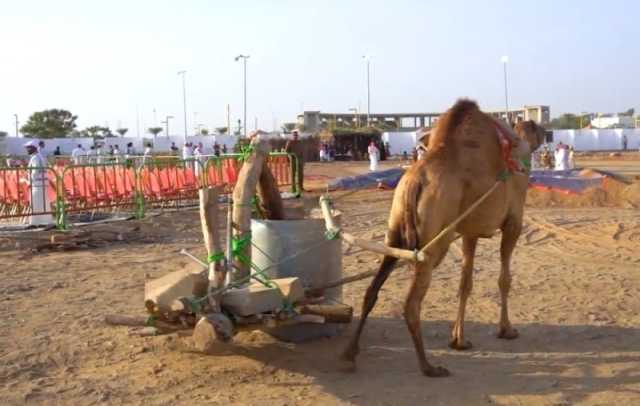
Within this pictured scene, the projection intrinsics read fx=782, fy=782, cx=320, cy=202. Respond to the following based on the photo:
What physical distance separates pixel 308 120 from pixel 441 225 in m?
71.4

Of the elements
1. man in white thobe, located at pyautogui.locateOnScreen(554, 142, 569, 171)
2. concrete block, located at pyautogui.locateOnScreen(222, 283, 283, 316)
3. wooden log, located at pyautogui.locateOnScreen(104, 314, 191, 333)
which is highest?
man in white thobe, located at pyautogui.locateOnScreen(554, 142, 569, 171)

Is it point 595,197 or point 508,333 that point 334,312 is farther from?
point 595,197

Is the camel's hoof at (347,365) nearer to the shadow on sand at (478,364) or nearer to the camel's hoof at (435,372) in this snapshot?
the shadow on sand at (478,364)

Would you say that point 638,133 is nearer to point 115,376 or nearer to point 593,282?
point 593,282

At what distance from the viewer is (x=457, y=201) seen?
6234 mm

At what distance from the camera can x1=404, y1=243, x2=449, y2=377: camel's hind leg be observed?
6.04 m

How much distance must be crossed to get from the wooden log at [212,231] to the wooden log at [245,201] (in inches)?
7.6

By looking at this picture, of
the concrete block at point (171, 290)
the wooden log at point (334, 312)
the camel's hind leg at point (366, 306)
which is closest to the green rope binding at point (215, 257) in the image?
the concrete block at point (171, 290)

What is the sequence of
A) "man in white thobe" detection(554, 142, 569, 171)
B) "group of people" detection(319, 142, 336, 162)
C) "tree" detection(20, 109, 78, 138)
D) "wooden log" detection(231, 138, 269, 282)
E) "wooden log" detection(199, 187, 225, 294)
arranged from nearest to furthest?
1. "wooden log" detection(199, 187, 225, 294)
2. "wooden log" detection(231, 138, 269, 282)
3. "man in white thobe" detection(554, 142, 569, 171)
4. "group of people" detection(319, 142, 336, 162)
5. "tree" detection(20, 109, 78, 138)

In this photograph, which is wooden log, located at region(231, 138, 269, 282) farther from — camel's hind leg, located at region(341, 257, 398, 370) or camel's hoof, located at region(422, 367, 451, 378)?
camel's hoof, located at region(422, 367, 451, 378)

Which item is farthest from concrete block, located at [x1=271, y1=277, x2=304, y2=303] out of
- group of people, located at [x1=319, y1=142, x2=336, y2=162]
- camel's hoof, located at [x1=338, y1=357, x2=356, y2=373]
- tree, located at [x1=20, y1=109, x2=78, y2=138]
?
tree, located at [x1=20, y1=109, x2=78, y2=138]

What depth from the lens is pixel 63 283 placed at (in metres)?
10.0

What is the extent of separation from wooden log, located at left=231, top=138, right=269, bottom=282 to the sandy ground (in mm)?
749

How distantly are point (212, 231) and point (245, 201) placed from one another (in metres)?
0.43
